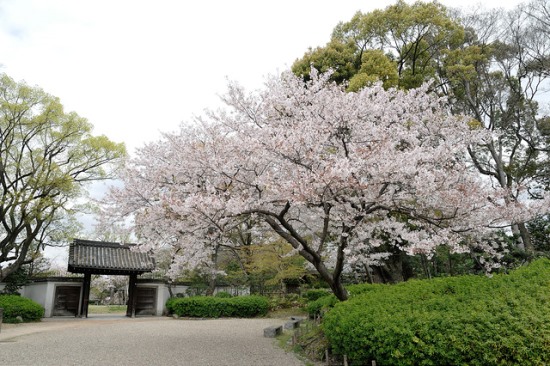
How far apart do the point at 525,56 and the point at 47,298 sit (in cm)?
2554

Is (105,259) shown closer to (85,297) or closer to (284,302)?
(85,297)

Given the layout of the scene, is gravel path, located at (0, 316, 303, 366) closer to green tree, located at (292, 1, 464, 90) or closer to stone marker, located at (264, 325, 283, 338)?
stone marker, located at (264, 325, 283, 338)

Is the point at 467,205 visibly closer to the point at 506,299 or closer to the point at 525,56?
the point at 506,299

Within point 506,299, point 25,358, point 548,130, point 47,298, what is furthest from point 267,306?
point 548,130

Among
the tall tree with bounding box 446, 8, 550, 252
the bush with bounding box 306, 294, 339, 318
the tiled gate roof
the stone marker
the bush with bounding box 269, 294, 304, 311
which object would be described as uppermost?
the tall tree with bounding box 446, 8, 550, 252

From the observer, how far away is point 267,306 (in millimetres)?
18062

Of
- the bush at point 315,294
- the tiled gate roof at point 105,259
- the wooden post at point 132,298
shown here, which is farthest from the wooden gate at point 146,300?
the bush at point 315,294

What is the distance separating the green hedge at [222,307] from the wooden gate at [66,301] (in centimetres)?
536

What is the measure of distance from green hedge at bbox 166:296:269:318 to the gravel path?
5.55 meters

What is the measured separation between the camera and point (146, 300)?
19312 mm

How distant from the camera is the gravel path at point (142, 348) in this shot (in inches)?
287

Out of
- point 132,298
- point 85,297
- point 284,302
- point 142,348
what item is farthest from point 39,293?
point 142,348

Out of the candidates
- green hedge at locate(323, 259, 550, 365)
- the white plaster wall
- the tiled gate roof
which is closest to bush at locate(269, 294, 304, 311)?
the tiled gate roof

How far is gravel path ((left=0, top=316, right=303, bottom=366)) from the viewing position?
7281 mm
